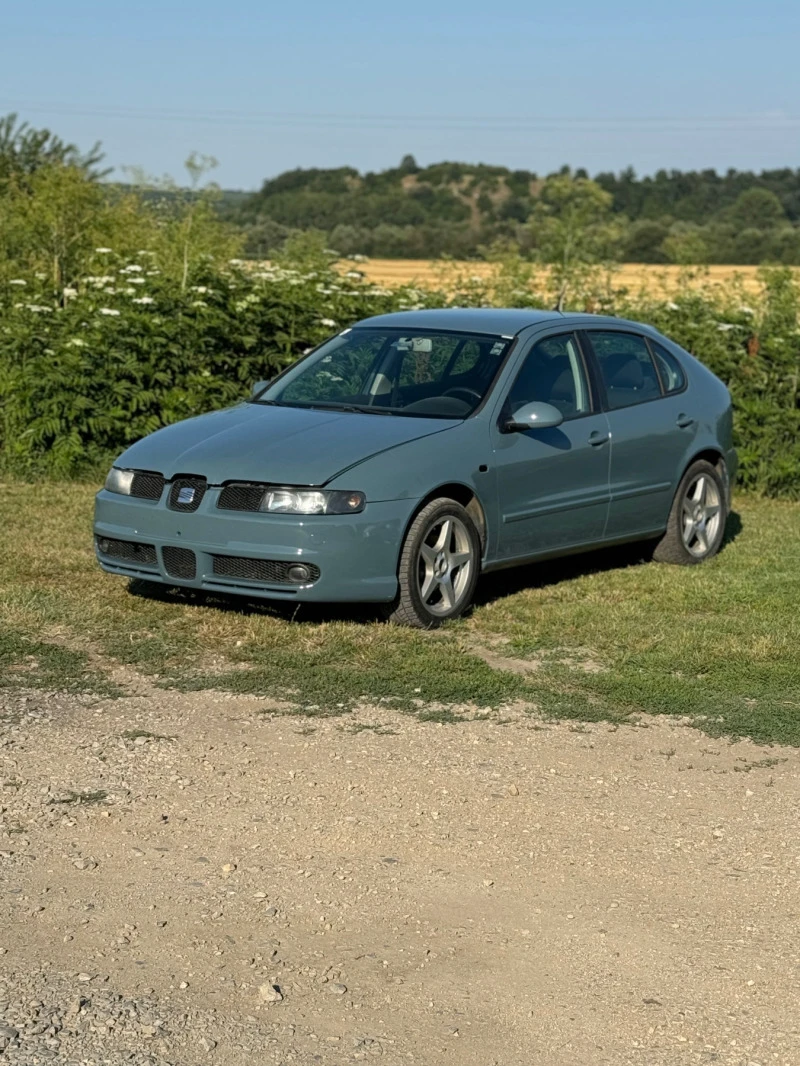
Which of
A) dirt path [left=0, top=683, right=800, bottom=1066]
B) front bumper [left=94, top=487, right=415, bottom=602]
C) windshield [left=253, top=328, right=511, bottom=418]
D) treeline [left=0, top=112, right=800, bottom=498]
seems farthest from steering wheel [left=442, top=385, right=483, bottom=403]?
treeline [left=0, top=112, right=800, bottom=498]

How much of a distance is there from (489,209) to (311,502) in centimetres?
7490

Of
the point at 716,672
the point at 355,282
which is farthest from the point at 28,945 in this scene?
the point at 355,282

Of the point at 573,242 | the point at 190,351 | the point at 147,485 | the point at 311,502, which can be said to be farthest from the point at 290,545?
the point at 573,242

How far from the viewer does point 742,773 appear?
6336 millimetres

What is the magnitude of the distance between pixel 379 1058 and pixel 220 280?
11385 mm

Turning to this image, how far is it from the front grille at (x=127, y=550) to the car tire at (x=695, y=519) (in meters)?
3.57

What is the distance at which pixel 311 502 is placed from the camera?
824 centimetres

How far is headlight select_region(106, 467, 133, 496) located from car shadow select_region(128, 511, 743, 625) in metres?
0.61

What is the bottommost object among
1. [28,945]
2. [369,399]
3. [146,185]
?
[28,945]

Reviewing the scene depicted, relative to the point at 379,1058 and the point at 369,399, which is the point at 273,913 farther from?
the point at 369,399

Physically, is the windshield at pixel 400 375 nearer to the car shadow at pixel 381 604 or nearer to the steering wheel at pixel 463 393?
the steering wheel at pixel 463 393

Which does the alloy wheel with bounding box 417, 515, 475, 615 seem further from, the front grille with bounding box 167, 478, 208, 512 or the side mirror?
the front grille with bounding box 167, 478, 208, 512

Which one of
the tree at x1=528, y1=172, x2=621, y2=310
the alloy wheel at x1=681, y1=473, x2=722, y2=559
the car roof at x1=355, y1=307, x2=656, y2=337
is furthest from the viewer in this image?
the tree at x1=528, y1=172, x2=621, y2=310

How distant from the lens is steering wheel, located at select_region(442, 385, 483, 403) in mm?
9180
